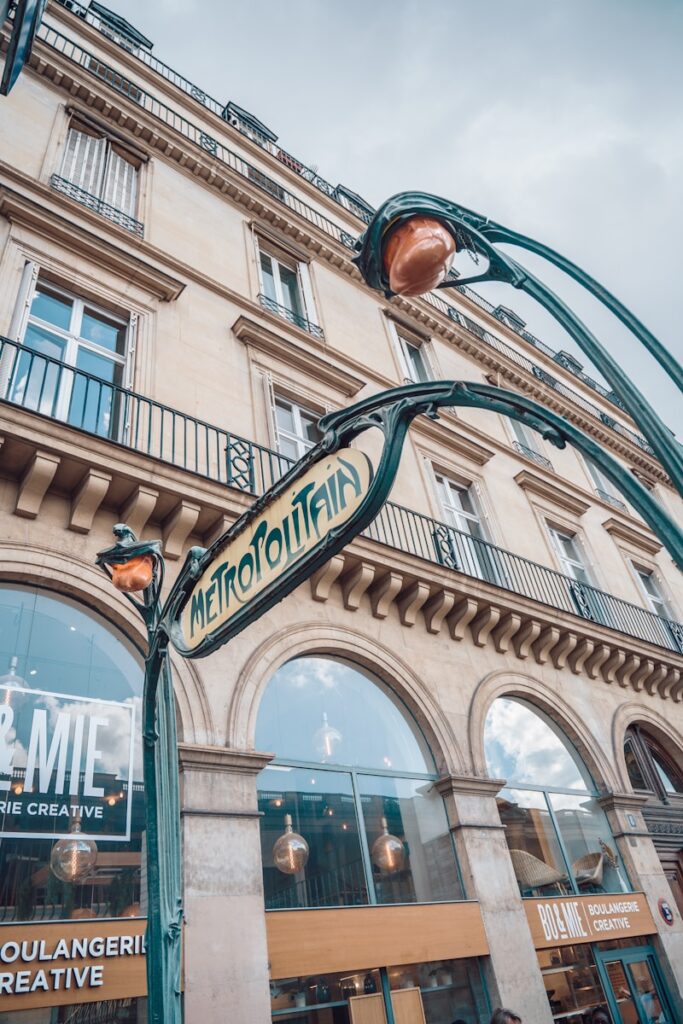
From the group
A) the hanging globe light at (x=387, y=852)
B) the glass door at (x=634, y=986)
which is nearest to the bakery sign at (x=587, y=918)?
the glass door at (x=634, y=986)

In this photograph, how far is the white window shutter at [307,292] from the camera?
1344 centimetres

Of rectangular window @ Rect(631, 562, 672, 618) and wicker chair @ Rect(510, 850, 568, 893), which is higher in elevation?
rectangular window @ Rect(631, 562, 672, 618)

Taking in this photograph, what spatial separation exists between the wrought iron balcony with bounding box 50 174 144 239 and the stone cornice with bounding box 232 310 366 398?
228 centimetres

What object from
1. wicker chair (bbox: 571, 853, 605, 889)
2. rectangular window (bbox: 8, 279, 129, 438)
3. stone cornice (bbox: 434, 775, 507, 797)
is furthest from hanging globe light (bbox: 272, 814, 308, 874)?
wicker chair (bbox: 571, 853, 605, 889)

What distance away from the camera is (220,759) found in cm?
686

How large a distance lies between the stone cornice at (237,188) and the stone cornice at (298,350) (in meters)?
3.38

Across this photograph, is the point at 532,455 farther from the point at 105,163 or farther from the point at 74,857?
the point at 74,857

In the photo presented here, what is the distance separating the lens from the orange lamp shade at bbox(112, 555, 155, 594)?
4324mm

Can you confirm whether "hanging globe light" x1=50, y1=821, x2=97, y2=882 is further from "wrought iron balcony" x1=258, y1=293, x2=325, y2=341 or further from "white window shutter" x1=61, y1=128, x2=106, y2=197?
"white window shutter" x1=61, y1=128, x2=106, y2=197

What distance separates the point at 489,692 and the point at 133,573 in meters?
7.50

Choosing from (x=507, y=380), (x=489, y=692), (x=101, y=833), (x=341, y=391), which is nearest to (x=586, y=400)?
(x=507, y=380)

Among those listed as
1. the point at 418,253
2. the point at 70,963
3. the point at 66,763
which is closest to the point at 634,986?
the point at 70,963

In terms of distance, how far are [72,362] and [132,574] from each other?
549cm

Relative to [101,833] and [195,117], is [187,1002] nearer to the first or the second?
[101,833]
